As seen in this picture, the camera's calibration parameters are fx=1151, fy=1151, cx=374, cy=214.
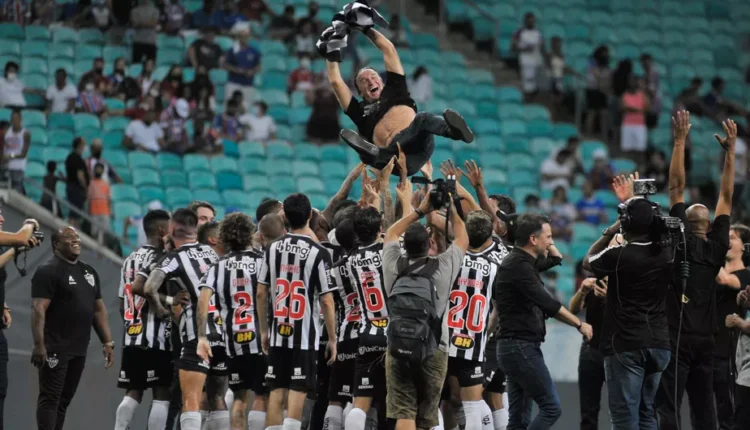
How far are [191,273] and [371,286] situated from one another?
4.55 feet

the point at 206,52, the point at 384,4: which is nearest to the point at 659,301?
the point at 206,52

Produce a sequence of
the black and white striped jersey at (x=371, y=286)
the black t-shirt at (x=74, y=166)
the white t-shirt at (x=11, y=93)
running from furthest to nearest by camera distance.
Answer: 1. the white t-shirt at (x=11, y=93)
2. the black t-shirt at (x=74, y=166)
3. the black and white striped jersey at (x=371, y=286)

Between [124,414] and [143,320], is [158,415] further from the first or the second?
[143,320]

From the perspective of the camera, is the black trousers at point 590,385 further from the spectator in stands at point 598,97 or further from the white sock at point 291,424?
the spectator in stands at point 598,97

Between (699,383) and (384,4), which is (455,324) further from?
(384,4)

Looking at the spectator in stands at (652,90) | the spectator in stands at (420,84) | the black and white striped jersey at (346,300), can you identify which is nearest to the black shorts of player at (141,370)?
the black and white striped jersey at (346,300)

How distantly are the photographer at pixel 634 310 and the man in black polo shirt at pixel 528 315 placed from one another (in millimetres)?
349

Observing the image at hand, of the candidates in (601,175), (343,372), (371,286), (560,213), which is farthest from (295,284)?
(601,175)

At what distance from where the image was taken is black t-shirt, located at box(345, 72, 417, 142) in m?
8.53

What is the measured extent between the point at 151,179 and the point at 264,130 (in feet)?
6.13

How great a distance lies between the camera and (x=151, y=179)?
14.7 metres

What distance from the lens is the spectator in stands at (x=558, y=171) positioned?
16422 mm

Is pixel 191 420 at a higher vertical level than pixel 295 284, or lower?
lower

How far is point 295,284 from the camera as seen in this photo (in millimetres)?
7879
